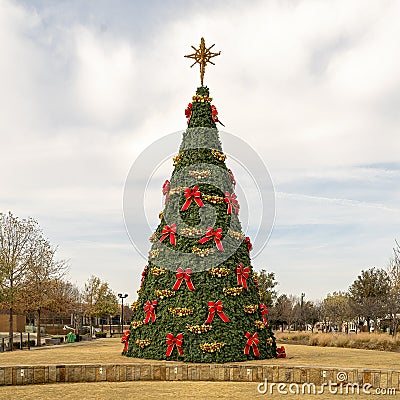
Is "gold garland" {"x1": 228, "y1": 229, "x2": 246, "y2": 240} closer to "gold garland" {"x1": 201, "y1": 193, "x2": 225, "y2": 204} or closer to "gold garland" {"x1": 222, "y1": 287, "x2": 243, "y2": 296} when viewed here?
"gold garland" {"x1": 201, "y1": 193, "x2": 225, "y2": 204}

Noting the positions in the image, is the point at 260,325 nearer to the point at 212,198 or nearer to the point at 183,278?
the point at 183,278

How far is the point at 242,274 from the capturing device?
1452cm

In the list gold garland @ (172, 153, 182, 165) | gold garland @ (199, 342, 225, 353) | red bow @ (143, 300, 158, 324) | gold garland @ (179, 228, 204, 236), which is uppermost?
gold garland @ (172, 153, 182, 165)

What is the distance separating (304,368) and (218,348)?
2.44m

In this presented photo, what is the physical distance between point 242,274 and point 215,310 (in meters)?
1.26

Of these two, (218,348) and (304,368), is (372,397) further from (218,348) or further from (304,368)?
(218,348)

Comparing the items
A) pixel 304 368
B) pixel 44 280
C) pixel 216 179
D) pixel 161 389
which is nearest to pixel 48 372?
pixel 161 389

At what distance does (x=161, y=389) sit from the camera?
36.1ft

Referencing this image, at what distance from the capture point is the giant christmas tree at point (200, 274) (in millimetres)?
13766

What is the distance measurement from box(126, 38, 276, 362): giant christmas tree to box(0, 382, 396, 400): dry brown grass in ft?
6.92

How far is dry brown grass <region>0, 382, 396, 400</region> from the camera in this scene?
10164mm

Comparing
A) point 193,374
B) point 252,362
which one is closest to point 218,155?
point 252,362

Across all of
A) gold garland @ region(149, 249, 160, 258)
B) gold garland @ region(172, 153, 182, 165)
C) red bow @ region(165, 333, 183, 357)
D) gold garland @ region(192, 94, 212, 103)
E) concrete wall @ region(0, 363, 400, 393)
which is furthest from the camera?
gold garland @ region(192, 94, 212, 103)

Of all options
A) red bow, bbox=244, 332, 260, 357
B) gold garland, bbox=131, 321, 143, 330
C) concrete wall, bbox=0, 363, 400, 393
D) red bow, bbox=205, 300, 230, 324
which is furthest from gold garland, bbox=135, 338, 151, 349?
red bow, bbox=244, 332, 260, 357
